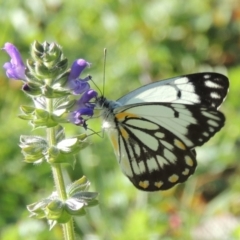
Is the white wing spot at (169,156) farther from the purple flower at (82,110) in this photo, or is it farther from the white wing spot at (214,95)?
the purple flower at (82,110)

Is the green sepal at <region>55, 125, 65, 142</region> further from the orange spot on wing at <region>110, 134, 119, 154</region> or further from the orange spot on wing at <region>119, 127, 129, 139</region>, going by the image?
the orange spot on wing at <region>119, 127, 129, 139</region>

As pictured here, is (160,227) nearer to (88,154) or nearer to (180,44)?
(88,154)

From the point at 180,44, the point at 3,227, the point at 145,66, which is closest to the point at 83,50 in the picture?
the point at 145,66

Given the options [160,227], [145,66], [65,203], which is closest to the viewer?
[65,203]

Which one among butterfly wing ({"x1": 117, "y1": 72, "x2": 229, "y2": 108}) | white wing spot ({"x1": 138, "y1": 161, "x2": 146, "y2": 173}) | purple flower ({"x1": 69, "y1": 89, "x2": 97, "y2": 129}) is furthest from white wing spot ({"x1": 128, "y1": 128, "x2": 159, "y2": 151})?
purple flower ({"x1": 69, "y1": 89, "x2": 97, "y2": 129})

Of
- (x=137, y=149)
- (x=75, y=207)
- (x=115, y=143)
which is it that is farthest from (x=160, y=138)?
(x=75, y=207)

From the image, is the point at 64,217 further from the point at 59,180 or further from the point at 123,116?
the point at 123,116

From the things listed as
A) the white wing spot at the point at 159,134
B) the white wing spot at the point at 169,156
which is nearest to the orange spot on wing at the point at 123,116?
the white wing spot at the point at 159,134
